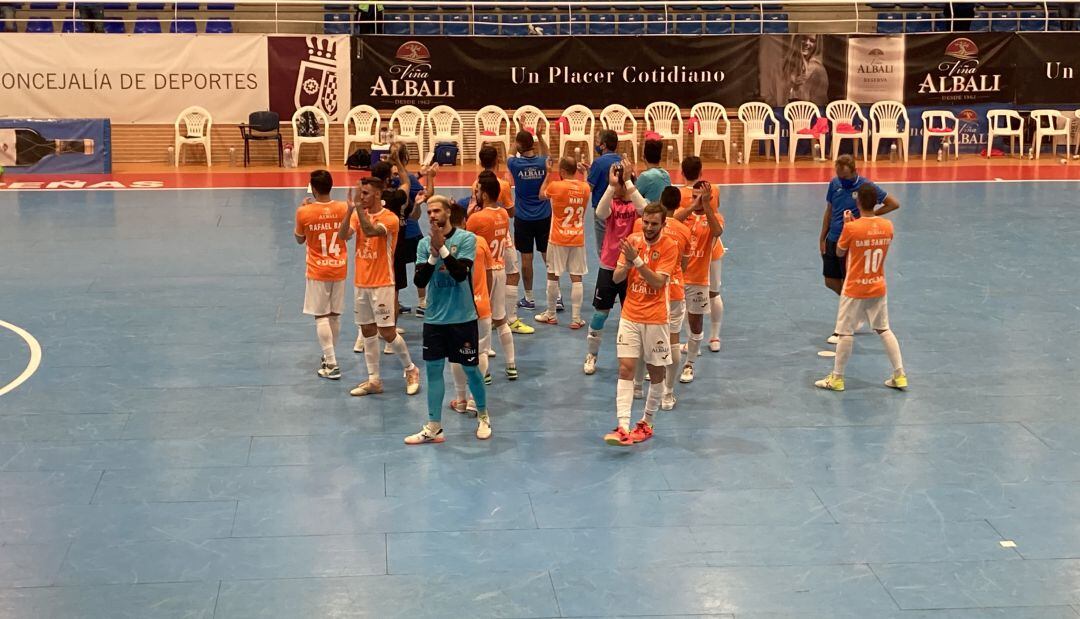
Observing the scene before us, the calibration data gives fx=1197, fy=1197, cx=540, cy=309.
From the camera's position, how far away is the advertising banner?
2739 cm

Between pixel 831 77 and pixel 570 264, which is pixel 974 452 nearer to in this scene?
pixel 570 264

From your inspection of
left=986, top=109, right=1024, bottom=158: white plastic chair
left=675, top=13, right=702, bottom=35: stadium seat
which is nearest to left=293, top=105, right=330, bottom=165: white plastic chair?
left=675, top=13, right=702, bottom=35: stadium seat

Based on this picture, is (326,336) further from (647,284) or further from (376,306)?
(647,284)

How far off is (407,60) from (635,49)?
5.38 m

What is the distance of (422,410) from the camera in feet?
34.8

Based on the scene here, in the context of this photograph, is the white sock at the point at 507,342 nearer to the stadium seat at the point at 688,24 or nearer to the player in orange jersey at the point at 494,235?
the player in orange jersey at the point at 494,235

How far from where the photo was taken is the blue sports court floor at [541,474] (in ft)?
23.8

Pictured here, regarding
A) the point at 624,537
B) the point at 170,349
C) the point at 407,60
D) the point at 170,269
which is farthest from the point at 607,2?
the point at 624,537

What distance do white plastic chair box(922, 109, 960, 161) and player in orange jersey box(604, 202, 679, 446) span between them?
69.8 feet

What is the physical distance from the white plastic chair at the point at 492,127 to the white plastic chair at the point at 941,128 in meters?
10.1

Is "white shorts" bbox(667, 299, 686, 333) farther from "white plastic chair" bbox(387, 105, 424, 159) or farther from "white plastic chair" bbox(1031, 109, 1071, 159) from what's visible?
"white plastic chair" bbox(1031, 109, 1071, 159)

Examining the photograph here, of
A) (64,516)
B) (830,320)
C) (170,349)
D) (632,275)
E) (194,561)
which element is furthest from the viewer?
(830,320)

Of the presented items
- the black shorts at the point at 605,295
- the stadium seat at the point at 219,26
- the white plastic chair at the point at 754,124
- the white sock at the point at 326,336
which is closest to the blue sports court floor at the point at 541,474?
the white sock at the point at 326,336

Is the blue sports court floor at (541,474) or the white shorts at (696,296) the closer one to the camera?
the blue sports court floor at (541,474)
